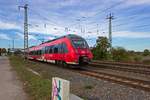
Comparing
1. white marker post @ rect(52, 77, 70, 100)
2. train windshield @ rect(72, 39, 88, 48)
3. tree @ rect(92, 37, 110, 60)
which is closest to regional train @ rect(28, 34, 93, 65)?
train windshield @ rect(72, 39, 88, 48)

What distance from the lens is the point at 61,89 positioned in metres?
4.61

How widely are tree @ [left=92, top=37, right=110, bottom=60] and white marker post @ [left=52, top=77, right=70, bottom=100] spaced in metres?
40.0

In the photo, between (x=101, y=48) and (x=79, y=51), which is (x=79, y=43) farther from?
(x=101, y=48)

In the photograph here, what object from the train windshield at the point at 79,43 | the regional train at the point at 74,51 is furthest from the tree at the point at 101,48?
Result: the train windshield at the point at 79,43

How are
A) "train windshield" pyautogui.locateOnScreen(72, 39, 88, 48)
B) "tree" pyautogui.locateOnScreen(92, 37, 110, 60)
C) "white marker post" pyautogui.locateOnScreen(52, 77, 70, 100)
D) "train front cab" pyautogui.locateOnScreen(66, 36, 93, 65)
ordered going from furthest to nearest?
"tree" pyautogui.locateOnScreen(92, 37, 110, 60)
"train windshield" pyautogui.locateOnScreen(72, 39, 88, 48)
"train front cab" pyautogui.locateOnScreen(66, 36, 93, 65)
"white marker post" pyautogui.locateOnScreen(52, 77, 70, 100)

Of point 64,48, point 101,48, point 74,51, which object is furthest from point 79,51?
point 101,48

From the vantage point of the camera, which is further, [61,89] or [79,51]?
[79,51]

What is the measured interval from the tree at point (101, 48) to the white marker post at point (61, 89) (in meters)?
40.0

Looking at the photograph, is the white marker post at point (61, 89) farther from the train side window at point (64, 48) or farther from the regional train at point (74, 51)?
the train side window at point (64, 48)

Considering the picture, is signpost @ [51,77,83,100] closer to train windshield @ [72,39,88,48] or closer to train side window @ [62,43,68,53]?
train windshield @ [72,39,88,48]

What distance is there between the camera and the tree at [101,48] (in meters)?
44.8

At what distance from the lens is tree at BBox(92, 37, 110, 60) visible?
147 ft

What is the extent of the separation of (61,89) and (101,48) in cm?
4081

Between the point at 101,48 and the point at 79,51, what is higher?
the point at 101,48
